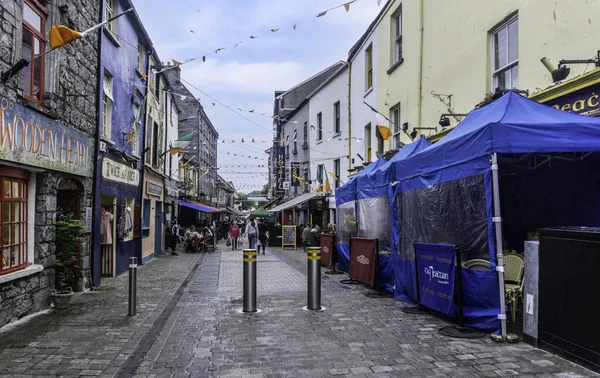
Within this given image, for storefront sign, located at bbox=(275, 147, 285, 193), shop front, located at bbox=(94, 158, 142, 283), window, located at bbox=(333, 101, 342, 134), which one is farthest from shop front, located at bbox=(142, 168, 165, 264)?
storefront sign, located at bbox=(275, 147, 285, 193)

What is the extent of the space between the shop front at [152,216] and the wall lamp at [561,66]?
13.4m

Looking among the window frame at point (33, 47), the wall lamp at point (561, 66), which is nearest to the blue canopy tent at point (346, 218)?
the wall lamp at point (561, 66)

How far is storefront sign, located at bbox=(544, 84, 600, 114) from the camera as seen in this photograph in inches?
272

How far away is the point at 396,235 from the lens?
9.38 meters

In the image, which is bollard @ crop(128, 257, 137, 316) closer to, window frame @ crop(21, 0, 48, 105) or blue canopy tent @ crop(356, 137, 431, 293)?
window frame @ crop(21, 0, 48, 105)

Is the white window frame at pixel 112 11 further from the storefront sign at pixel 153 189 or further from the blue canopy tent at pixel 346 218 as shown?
the blue canopy tent at pixel 346 218

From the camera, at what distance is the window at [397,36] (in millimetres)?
15195

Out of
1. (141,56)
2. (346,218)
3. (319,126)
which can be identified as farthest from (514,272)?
(319,126)

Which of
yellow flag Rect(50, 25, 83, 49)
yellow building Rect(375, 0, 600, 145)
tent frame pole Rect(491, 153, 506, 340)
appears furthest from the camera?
yellow building Rect(375, 0, 600, 145)

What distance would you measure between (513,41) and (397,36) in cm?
642

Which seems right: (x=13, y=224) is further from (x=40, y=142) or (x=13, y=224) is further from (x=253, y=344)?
(x=253, y=344)

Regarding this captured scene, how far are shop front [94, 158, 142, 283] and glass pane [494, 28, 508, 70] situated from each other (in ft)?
30.7

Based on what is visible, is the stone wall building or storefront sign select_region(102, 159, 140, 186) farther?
storefront sign select_region(102, 159, 140, 186)

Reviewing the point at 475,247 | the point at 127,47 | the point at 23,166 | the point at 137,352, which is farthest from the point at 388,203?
the point at 127,47
